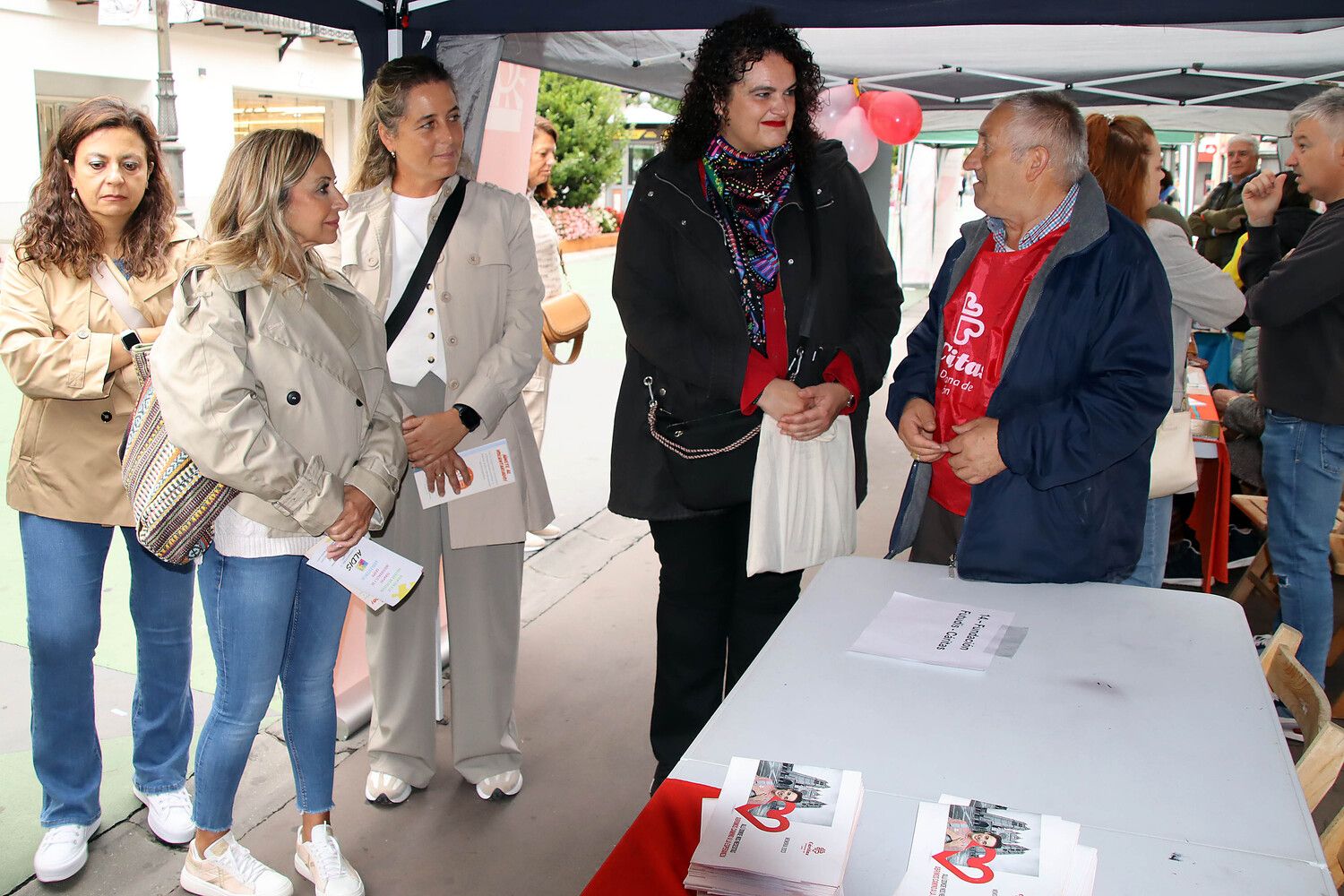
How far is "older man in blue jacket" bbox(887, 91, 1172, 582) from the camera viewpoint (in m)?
2.01

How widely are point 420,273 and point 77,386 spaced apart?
757 mm

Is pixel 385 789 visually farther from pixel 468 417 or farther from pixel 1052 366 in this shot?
pixel 1052 366

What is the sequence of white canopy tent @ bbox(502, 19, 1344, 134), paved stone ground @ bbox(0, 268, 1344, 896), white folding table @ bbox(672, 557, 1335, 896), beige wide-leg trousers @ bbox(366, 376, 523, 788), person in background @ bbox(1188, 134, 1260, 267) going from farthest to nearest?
person in background @ bbox(1188, 134, 1260, 267), white canopy tent @ bbox(502, 19, 1344, 134), beige wide-leg trousers @ bbox(366, 376, 523, 788), paved stone ground @ bbox(0, 268, 1344, 896), white folding table @ bbox(672, 557, 1335, 896)

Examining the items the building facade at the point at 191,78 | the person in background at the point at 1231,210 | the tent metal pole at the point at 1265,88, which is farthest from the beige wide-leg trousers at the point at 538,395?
the building facade at the point at 191,78

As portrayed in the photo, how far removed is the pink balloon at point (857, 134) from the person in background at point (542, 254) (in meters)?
1.70

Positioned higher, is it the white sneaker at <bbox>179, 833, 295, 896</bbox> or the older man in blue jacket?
the older man in blue jacket

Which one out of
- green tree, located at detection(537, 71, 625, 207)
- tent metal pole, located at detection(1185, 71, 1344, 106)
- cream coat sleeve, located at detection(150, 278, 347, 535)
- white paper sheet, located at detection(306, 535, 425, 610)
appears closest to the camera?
cream coat sleeve, located at detection(150, 278, 347, 535)

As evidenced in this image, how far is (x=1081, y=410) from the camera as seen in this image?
202 cm

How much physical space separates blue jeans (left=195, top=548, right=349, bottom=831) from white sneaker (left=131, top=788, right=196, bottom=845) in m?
0.33

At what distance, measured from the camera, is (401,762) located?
2.87 meters

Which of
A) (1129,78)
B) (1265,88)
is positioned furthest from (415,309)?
(1265,88)

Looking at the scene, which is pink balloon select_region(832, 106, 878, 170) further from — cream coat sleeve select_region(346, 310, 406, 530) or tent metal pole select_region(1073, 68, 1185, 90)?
cream coat sleeve select_region(346, 310, 406, 530)

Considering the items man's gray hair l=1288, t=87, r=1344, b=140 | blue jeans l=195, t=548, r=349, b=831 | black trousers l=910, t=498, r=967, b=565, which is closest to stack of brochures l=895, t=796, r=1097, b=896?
black trousers l=910, t=498, r=967, b=565

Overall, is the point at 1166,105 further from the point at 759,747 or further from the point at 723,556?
the point at 759,747
